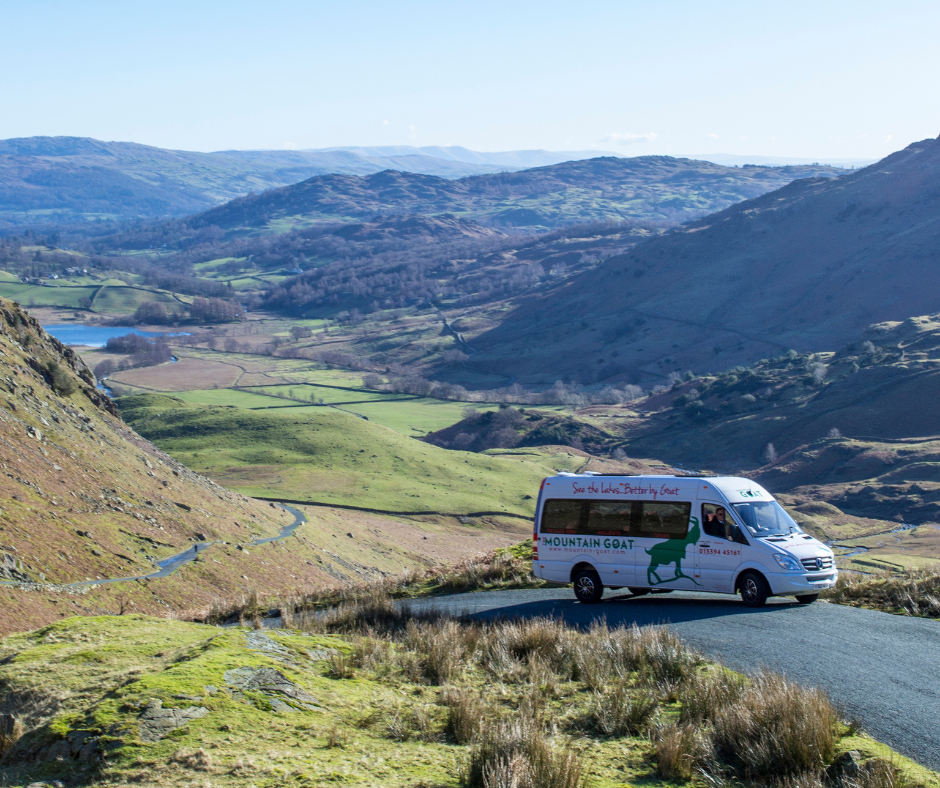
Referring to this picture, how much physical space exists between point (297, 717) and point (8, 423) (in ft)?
78.3

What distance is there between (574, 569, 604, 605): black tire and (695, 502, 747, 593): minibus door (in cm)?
206

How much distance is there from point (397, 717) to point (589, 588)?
9837 millimetres

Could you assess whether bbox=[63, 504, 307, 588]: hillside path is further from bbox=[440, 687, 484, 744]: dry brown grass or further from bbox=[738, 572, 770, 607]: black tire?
bbox=[738, 572, 770, 607]: black tire

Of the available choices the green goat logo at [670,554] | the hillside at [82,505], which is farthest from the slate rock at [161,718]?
the green goat logo at [670,554]

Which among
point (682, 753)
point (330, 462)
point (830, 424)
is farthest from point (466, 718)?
point (830, 424)

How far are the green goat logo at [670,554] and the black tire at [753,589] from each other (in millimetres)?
854

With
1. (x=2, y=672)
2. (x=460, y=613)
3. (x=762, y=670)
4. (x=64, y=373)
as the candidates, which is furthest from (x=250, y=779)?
(x=64, y=373)

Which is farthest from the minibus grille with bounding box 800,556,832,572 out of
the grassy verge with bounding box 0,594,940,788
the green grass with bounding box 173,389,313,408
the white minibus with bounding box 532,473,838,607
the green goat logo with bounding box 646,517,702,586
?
the green grass with bounding box 173,389,313,408

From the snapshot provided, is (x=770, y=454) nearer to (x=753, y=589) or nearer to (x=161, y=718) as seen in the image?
(x=753, y=589)

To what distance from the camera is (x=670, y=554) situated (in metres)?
17.1

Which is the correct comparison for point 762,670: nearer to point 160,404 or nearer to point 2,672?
point 2,672

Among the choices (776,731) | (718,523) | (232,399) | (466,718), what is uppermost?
(776,731)

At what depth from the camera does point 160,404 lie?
89.9 m

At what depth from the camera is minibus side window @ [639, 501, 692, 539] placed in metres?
17.1
